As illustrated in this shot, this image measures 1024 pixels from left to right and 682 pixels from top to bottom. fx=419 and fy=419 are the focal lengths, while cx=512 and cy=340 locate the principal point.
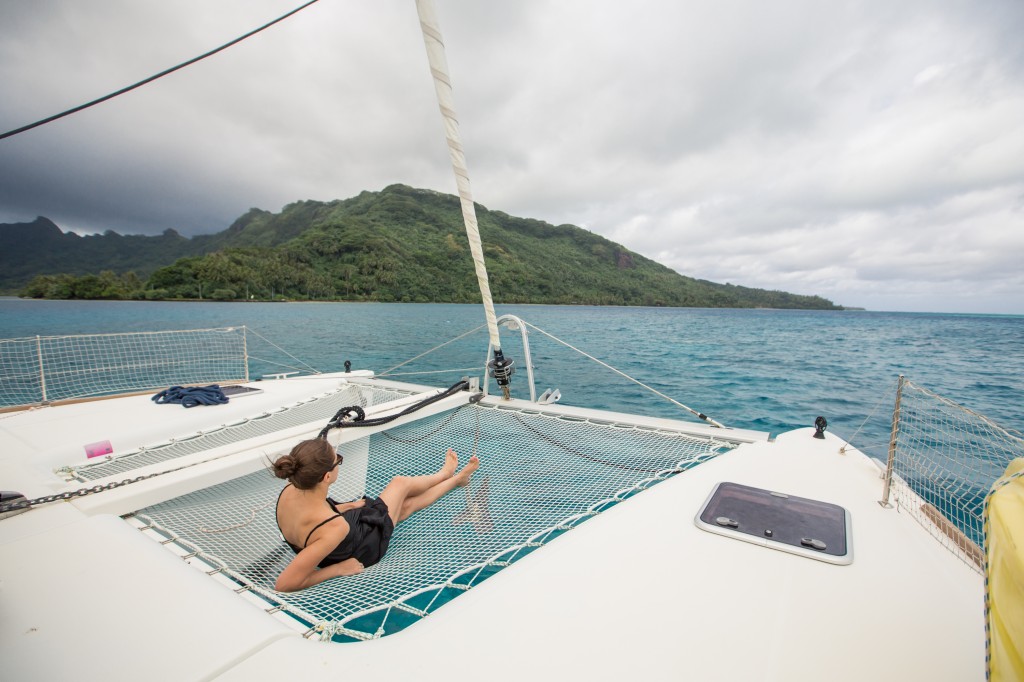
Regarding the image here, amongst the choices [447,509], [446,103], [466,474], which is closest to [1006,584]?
[447,509]

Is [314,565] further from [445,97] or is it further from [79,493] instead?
[445,97]

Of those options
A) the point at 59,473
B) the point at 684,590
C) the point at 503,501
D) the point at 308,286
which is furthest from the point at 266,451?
the point at 308,286

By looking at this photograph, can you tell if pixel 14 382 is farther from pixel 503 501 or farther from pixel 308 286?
pixel 308 286

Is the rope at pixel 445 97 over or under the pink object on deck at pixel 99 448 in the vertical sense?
over

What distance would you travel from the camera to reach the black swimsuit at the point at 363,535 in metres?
2.04

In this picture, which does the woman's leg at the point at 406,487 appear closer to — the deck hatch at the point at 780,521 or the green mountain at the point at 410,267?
the deck hatch at the point at 780,521

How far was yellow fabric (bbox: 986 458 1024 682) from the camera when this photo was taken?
53cm

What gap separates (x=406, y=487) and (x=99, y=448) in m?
2.09

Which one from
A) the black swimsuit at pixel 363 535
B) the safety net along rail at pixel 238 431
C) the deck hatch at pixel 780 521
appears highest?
the deck hatch at pixel 780 521

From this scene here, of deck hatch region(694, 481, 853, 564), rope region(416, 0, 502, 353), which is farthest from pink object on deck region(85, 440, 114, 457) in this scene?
deck hatch region(694, 481, 853, 564)

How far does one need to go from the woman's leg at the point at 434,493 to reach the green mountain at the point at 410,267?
7572 centimetres

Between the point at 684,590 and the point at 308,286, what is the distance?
8526 cm

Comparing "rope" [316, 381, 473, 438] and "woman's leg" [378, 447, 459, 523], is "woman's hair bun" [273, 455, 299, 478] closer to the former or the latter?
"woman's leg" [378, 447, 459, 523]

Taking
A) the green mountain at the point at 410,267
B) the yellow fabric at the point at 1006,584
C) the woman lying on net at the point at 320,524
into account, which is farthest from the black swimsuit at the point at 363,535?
the green mountain at the point at 410,267
